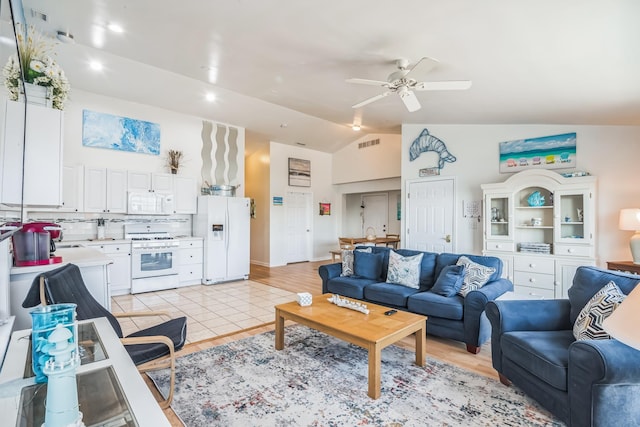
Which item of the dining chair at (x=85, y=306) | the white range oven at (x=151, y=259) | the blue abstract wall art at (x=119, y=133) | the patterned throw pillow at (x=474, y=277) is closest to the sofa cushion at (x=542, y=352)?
the patterned throw pillow at (x=474, y=277)

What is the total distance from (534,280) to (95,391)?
5184 mm

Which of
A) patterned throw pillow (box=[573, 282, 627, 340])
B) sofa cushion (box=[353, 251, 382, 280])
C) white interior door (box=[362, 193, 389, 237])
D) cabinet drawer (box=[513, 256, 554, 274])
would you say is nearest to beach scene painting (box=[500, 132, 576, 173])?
cabinet drawer (box=[513, 256, 554, 274])

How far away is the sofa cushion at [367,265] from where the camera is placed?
4.36 m

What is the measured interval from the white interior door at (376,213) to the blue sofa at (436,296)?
5593mm

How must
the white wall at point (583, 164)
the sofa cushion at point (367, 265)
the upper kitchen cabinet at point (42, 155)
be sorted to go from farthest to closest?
the sofa cushion at point (367, 265)
the white wall at point (583, 164)
the upper kitchen cabinet at point (42, 155)

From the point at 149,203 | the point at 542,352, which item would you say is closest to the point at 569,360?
the point at 542,352

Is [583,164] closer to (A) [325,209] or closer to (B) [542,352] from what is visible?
(B) [542,352]

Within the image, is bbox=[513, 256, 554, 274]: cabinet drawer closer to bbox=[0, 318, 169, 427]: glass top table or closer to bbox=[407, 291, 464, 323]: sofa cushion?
bbox=[407, 291, 464, 323]: sofa cushion

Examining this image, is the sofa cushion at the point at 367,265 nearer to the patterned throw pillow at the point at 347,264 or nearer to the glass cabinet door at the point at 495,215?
the patterned throw pillow at the point at 347,264

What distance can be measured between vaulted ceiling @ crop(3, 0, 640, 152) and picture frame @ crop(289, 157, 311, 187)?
3293 mm

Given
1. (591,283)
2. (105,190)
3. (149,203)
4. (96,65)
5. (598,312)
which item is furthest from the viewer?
(149,203)

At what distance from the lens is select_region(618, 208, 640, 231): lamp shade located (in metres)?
3.76

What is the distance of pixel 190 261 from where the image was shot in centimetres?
597

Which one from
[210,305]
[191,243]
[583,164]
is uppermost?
[583,164]
